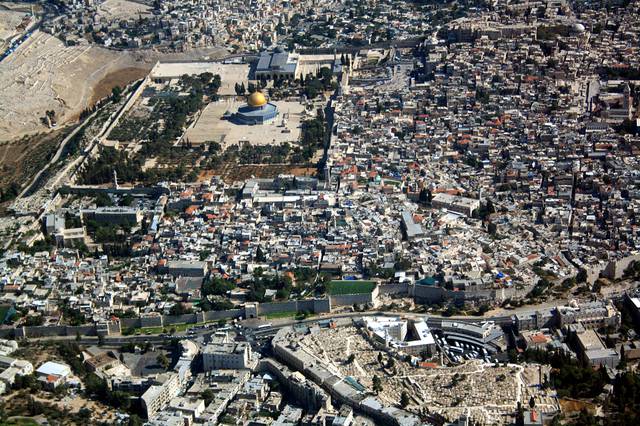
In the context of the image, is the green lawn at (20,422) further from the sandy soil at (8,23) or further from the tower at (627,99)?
the sandy soil at (8,23)

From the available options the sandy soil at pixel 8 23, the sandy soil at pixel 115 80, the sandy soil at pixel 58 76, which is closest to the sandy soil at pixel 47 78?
the sandy soil at pixel 58 76

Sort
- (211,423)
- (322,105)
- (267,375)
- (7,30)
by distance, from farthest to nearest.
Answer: (7,30), (322,105), (267,375), (211,423)

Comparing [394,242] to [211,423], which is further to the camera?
[394,242]

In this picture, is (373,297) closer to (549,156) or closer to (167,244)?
(167,244)

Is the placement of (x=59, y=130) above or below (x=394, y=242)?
below

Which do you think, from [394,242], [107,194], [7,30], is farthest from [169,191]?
[7,30]

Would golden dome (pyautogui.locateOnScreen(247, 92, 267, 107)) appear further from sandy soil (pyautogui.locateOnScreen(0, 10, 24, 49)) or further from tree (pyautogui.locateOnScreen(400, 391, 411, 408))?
tree (pyautogui.locateOnScreen(400, 391, 411, 408))

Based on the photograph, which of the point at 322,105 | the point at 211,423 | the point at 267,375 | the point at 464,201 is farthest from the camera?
the point at 322,105
